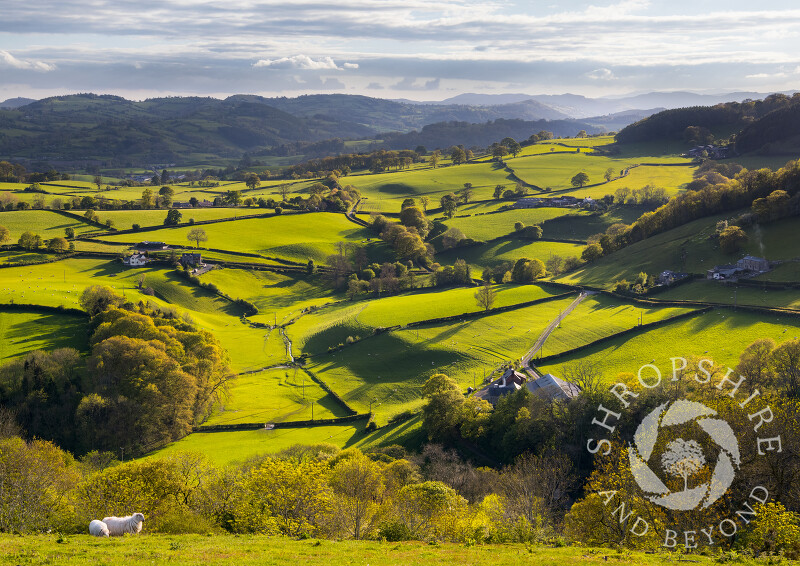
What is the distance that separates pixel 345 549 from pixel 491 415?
1396 inches

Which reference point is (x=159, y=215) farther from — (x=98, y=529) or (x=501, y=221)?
(x=98, y=529)

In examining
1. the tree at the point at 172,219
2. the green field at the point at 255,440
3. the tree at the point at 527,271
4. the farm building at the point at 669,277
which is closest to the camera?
the green field at the point at 255,440

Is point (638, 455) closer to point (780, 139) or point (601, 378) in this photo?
point (601, 378)

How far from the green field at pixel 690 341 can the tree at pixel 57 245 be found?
351ft

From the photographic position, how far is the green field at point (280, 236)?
145375mm

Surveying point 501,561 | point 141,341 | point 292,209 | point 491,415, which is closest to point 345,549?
point 501,561

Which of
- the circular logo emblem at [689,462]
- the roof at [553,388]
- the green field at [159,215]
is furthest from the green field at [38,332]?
the circular logo emblem at [689,462]

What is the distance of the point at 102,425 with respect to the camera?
220 ft

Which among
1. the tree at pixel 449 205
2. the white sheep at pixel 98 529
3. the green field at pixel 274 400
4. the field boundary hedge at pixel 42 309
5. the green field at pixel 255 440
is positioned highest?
the tree at pixel 449 205

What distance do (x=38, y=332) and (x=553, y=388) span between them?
239ft

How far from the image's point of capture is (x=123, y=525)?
103ft

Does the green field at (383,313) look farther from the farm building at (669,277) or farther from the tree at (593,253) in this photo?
the tree at (593,253)

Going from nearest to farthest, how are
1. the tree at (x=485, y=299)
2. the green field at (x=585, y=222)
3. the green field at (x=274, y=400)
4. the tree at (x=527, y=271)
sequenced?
the green field at (x=274, y=400) → the tree at (x=485, y=299) → the tree at (x=527, y=271) → the green field at (x=585, y=222)

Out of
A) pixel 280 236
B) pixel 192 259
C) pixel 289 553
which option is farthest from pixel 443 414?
pixel 280 236
